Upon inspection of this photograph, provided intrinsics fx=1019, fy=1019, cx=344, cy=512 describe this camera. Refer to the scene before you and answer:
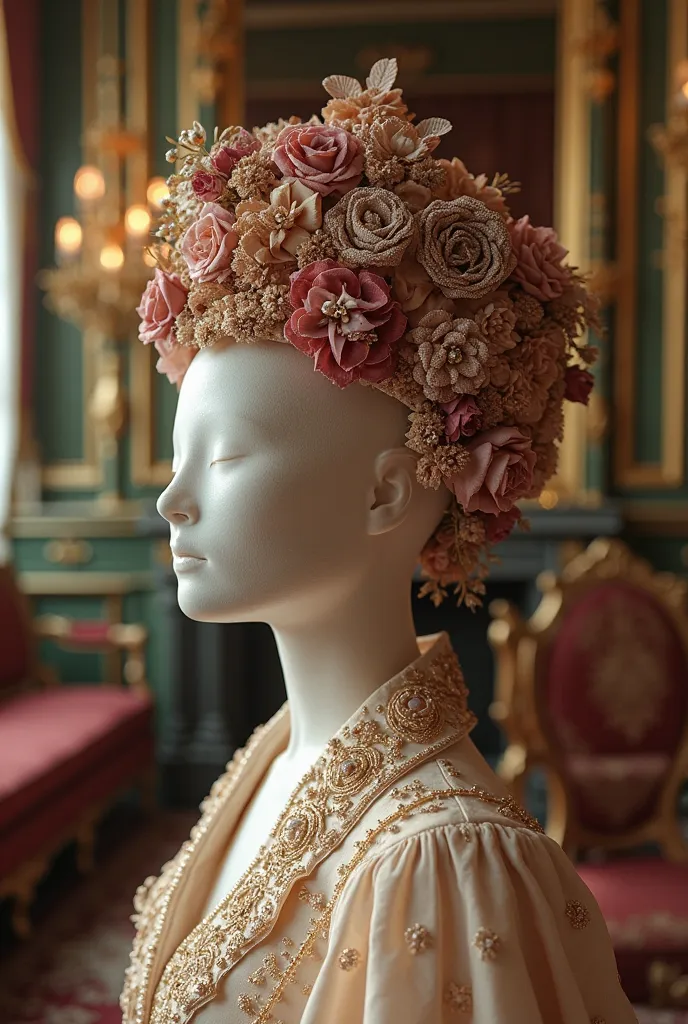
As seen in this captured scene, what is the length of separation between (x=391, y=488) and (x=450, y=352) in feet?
0.51

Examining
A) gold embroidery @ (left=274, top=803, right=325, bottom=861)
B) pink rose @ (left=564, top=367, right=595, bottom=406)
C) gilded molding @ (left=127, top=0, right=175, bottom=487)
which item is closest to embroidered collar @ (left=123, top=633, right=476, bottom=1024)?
gold embroidery @ (left=274, top=803, right=325, bottom=861)

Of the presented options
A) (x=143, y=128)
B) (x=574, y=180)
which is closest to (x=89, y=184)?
(x=143, y=128)

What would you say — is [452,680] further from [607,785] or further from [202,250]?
[607,785]

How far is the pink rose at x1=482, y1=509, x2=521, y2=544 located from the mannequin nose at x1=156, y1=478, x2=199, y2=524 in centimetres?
31

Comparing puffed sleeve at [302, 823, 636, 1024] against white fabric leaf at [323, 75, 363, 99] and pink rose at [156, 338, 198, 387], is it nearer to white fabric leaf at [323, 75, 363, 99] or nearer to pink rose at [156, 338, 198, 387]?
pink rose at [156, 338, 198, 387]

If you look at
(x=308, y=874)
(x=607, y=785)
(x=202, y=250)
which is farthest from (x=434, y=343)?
(x=607, y=785)

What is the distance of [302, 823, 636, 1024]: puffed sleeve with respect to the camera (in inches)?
31.1

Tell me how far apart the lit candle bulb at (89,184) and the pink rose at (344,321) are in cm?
379

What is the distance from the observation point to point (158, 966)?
40.6 inches

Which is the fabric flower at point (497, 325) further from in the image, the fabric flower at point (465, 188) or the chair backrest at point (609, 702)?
the chair backrest at point (609, 702)

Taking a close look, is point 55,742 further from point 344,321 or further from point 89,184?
point 344,321

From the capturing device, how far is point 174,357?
114 centimetres

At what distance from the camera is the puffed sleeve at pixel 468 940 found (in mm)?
789

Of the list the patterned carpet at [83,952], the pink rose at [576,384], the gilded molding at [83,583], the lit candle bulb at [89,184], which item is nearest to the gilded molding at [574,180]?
the gilded molding at [83,583]
